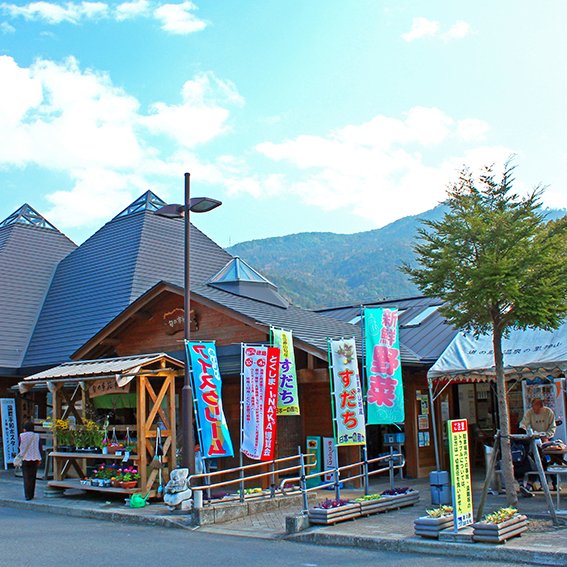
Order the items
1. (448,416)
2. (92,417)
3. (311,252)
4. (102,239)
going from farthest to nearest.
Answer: (311,252), (102,239), (448,416), (92,417)

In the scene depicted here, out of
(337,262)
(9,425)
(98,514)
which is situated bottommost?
(98,514)

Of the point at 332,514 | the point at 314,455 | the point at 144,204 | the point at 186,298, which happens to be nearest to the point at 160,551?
the point at 332,514

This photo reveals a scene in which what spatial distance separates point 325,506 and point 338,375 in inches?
103

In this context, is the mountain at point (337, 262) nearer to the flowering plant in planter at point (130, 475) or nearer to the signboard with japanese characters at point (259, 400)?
the flowering plant in planter at point (130, 475)

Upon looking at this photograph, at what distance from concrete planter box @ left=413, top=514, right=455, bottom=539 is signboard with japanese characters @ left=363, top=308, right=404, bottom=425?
11.1ft

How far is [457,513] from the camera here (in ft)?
30.2

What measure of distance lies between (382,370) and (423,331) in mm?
7059

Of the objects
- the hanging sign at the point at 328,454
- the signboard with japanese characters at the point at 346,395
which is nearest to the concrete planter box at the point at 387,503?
the signboard with japanese characters at the point at 346,395

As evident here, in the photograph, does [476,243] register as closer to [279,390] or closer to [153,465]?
[279,390]

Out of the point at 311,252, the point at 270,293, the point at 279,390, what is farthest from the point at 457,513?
the point at 311,252

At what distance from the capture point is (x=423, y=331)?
19.8 m

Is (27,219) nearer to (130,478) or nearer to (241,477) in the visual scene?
(130,478)

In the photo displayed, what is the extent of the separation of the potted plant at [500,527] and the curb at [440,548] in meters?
0.13

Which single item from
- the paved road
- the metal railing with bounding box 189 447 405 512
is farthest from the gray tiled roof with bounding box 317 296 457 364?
the paved road
